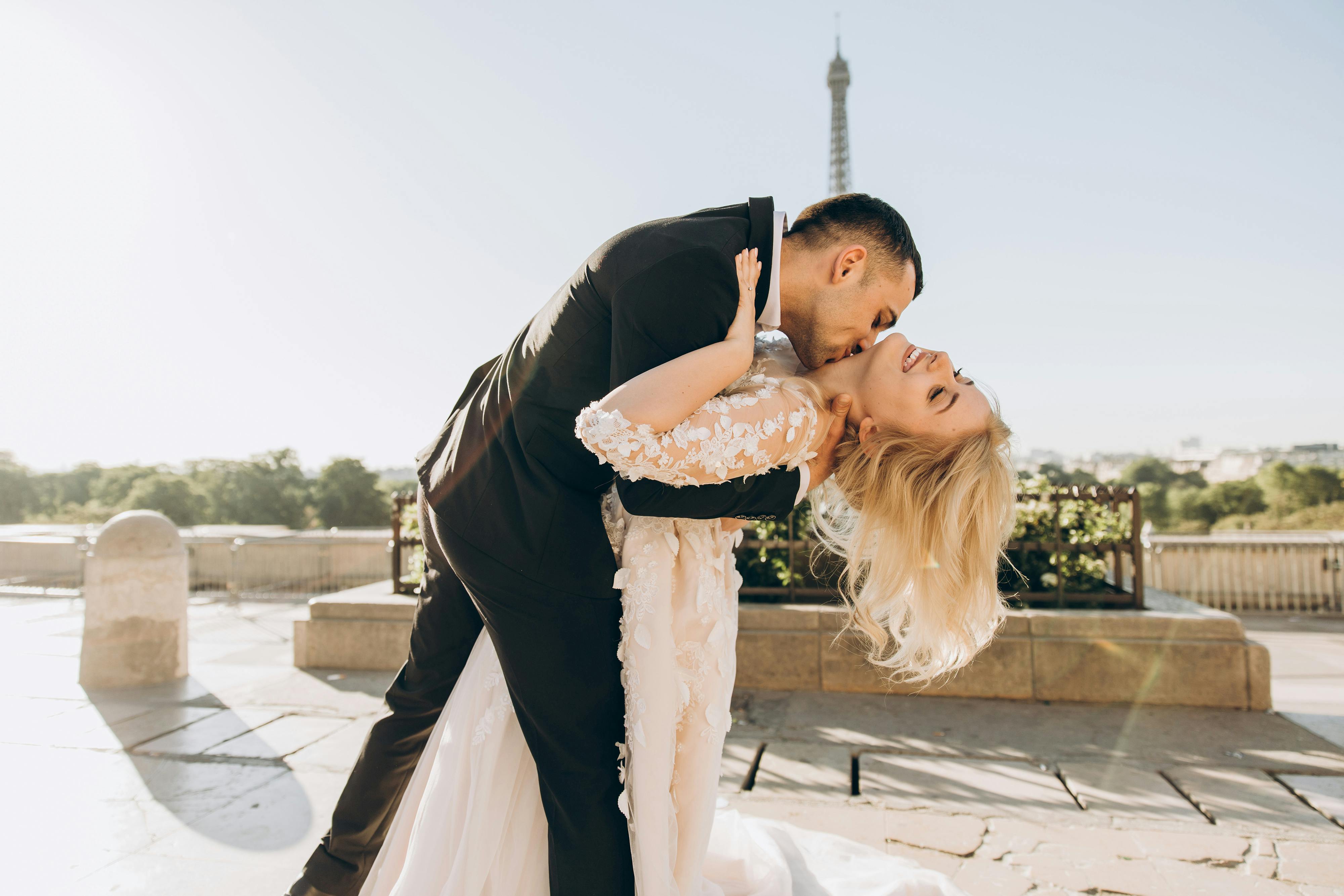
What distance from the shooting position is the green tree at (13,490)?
2369 centimetres

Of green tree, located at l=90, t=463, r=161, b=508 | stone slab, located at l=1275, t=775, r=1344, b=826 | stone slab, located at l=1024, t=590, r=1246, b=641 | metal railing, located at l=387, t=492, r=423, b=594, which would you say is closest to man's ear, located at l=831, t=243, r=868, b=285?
stone slab, located at l=1275, t=775, r=1344, b=826

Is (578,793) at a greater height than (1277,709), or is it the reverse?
(578,793)

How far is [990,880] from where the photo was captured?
2533 millimetres

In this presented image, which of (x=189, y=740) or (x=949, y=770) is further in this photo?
(x=189, y=740)

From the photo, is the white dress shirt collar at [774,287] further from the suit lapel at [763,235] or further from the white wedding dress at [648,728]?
the white wedding dress at [648,728]

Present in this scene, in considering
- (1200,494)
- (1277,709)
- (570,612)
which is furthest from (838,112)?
(570,612)

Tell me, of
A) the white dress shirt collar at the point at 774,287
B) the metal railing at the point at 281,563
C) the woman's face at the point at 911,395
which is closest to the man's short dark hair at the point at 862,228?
the white dress shirt collar at the point at 774,287

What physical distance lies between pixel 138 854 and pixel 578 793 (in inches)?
85.3

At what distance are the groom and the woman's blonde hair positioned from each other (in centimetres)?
40

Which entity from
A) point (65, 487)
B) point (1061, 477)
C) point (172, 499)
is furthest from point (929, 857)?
point (65, 487)

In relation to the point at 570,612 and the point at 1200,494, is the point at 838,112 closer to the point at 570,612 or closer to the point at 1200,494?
the point at 1200,494

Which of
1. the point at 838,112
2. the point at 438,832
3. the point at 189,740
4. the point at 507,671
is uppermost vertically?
the point at 838,112

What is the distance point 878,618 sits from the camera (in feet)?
7.61

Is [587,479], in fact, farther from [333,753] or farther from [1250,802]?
[1250,802]
